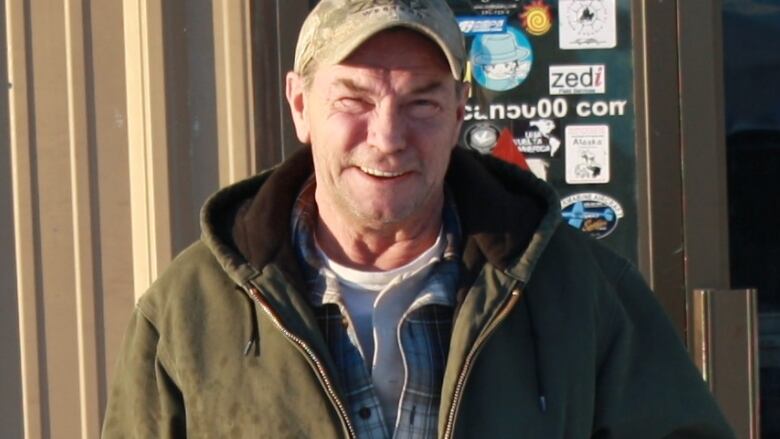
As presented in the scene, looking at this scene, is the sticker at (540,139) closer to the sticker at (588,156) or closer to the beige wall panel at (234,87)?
the sticker at (588,156)

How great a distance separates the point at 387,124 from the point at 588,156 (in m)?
1.60

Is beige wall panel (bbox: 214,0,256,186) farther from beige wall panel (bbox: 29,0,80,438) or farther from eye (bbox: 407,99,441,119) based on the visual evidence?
eye (bbox: 407,99,441,119)

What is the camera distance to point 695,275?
12.2 feet

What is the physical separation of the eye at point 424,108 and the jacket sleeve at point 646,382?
1.60 ft

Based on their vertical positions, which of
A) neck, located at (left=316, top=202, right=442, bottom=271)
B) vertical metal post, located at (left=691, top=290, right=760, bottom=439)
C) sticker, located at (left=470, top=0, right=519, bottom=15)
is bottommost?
vertical metal post, located at (left=691, top=290, right=760, bottom=439)

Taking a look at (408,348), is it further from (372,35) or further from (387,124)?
(372,35)

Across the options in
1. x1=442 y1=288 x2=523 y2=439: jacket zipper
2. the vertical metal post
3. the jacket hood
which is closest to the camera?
x1=442 y1=288 x2=523 y2=439: jacket zipper

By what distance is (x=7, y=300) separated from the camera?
12.4 ft

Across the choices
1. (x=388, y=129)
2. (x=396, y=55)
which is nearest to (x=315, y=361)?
(x=388, y=129)

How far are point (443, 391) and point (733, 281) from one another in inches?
91.0

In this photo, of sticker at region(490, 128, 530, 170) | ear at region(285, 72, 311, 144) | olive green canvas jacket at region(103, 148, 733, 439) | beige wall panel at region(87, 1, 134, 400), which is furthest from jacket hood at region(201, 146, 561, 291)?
beige wall panel at region(87, 1, 134, 400)

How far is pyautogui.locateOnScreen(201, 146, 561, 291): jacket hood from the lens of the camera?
2348 mm

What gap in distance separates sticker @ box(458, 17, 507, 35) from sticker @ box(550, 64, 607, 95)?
19 cm

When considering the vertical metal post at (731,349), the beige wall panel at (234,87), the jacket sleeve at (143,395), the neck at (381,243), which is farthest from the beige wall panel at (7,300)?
the vertical metal post at (731,349)
